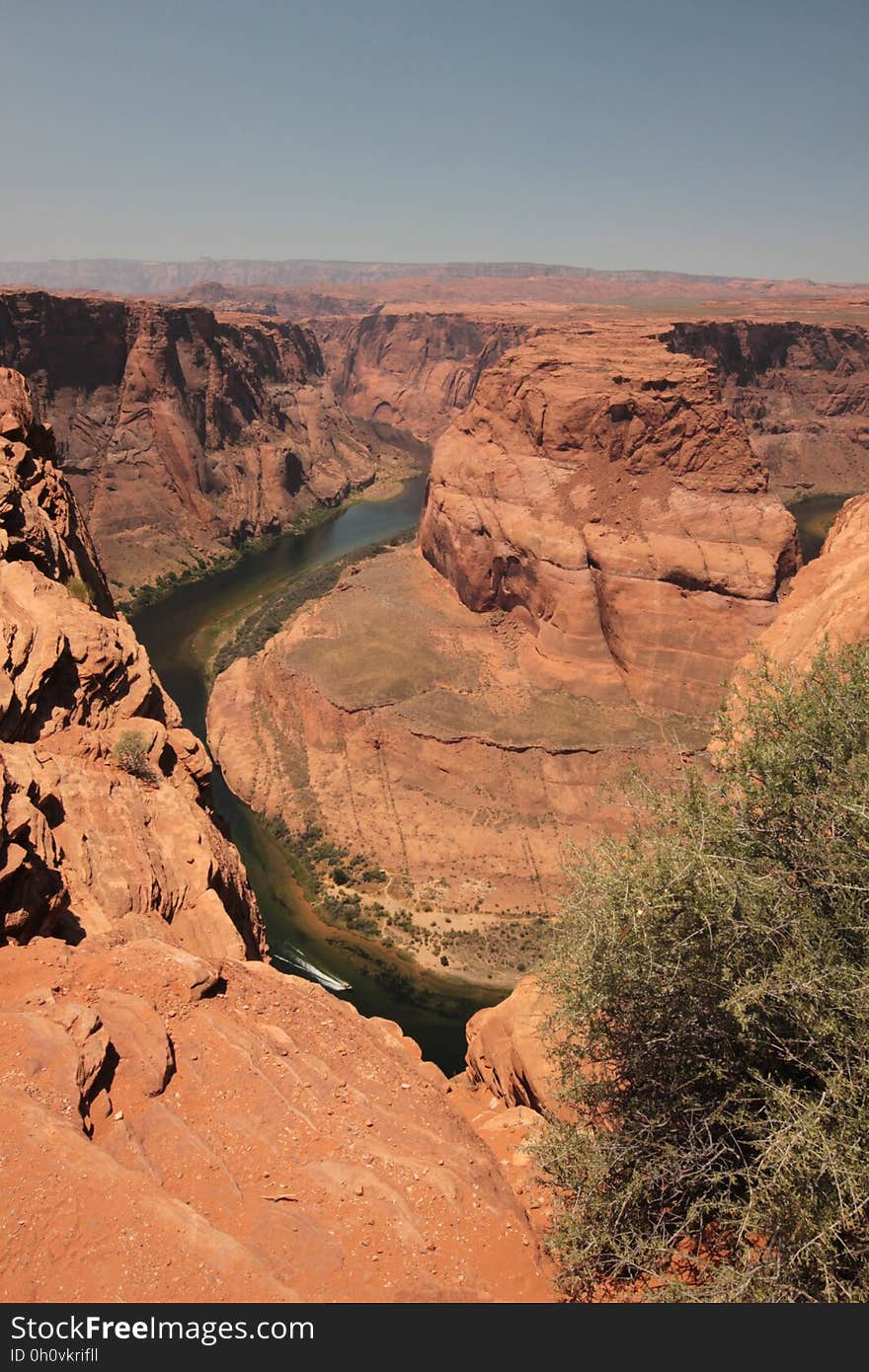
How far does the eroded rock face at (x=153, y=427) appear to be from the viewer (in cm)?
7638

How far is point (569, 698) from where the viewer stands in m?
41.3

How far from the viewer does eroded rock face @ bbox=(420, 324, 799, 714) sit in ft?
127

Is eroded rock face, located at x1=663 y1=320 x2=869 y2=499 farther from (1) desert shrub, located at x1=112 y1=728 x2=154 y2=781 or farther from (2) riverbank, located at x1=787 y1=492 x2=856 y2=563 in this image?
(1) desert shrub, located at x1=112 y1=728 x2=154 y2=781

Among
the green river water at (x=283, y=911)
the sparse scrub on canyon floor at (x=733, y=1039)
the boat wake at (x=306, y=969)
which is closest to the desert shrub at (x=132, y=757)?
the sparse scrub on canyon floor at (x=733, y=1039)

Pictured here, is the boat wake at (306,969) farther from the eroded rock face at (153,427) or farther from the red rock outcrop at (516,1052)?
the eroded rock face at (153,427)

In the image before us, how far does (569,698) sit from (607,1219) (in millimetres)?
32863

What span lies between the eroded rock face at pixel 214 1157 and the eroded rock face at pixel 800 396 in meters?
109

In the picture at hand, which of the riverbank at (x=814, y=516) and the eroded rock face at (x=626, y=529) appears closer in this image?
the eroded rock face at (x=626, y=529)

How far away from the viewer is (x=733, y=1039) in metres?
9.86

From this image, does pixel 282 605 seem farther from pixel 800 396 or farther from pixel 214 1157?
pixel 800 396

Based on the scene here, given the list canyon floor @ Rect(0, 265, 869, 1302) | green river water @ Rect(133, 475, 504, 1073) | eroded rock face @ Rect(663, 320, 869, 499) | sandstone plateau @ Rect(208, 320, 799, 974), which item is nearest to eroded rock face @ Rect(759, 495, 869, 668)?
canyon floor @ Rect(0, 265, 869, 1302)

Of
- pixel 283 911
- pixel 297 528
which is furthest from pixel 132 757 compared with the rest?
pixel 297 528

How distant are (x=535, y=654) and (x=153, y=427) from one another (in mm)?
59869

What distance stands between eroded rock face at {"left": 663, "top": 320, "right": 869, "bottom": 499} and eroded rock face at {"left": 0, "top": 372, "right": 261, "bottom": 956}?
102418 mm
